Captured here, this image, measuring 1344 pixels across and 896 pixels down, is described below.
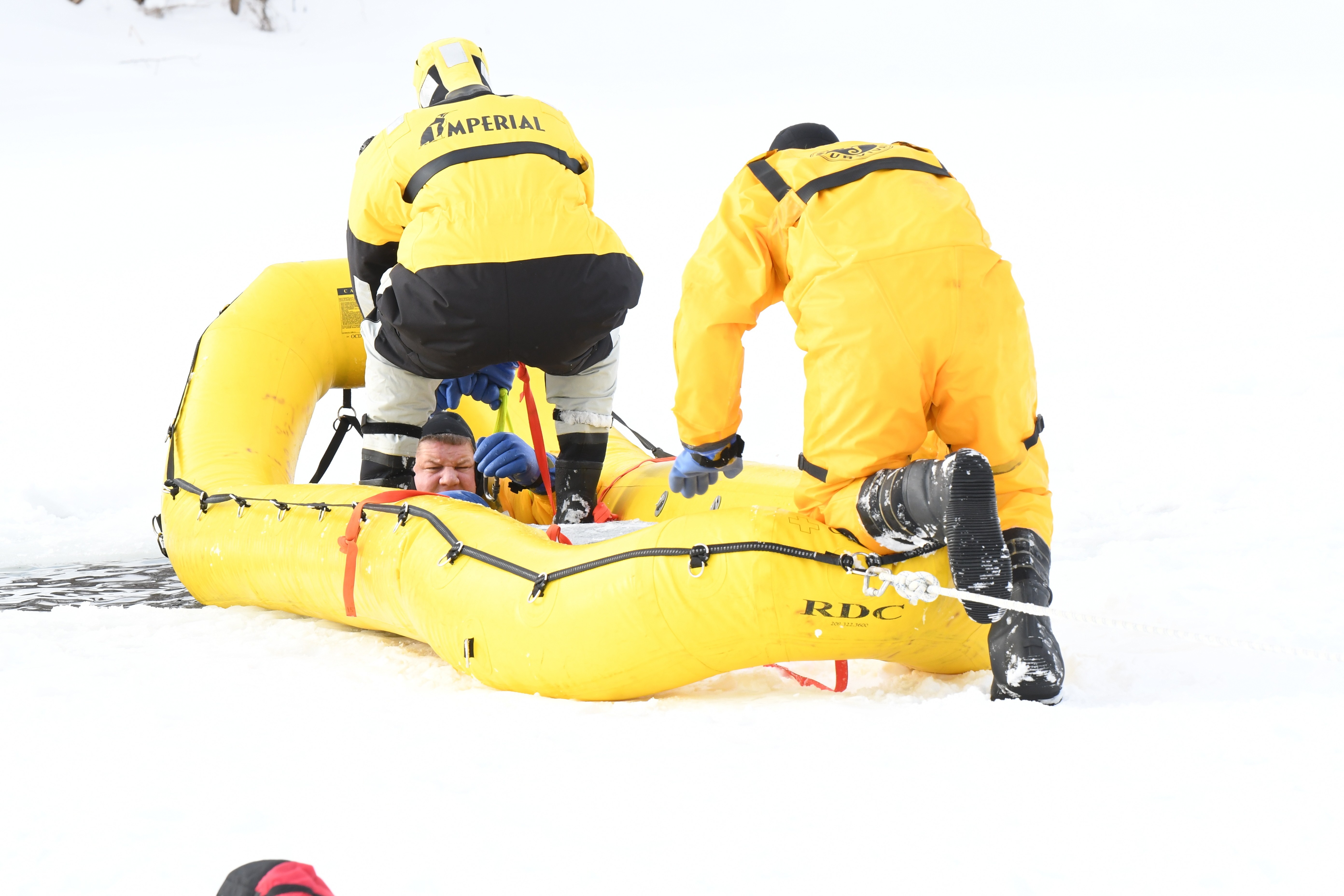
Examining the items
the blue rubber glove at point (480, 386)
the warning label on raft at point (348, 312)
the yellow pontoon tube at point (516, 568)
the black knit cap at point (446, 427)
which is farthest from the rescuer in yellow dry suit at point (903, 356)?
the warning label on raft at point (348, 312)

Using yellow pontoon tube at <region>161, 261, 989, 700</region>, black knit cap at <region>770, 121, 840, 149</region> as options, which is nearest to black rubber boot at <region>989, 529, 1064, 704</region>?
yellow pontoon tube at <region>161, 261, 989, 700</region>

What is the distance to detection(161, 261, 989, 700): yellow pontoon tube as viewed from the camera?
1710 millimetres

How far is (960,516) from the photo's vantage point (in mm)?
1495

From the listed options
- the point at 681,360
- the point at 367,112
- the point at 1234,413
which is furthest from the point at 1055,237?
the point at 367,112

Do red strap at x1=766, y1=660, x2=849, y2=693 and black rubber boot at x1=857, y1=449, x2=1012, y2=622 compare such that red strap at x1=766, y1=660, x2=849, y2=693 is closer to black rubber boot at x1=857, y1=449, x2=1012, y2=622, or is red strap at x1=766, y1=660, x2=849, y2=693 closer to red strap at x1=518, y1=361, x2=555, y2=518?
black rubber boot at x1=857, y1=449, x2=1012, y2=622

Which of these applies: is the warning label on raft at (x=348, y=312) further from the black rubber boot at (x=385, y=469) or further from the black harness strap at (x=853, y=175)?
the black harness strap at (x=853, y=175)

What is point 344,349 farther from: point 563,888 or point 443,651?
point 563,888

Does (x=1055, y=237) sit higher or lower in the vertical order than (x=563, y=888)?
higher

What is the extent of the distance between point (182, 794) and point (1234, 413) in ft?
13.2

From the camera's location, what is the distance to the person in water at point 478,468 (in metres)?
2.88

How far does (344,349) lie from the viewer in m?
3.45

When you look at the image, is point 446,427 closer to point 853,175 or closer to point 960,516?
point 853,175

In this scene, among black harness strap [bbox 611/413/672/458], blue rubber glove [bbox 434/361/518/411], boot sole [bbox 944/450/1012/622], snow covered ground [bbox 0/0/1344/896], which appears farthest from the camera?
black harness strap [bbox 611/413/672/458]

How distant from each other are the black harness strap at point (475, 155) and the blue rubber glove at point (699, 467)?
895 millimetres
